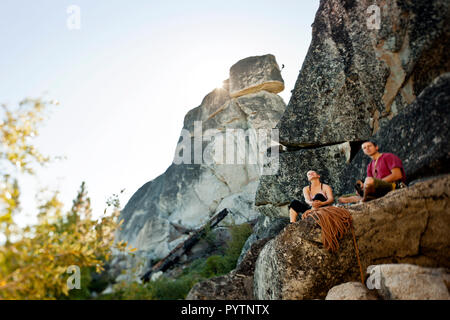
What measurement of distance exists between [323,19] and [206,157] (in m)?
16.4

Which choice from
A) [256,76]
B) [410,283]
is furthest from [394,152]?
[256,76]

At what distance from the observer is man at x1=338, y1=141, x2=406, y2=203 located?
14.6ft

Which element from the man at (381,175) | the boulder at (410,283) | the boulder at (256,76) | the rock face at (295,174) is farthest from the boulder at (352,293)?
the boulder at (256,76)

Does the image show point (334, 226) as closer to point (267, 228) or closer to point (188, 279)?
point (267, 228)

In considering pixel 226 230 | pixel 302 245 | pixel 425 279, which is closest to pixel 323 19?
pixel 302 245

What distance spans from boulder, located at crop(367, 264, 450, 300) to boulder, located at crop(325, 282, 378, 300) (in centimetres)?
17

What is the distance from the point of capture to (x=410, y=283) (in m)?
3.30

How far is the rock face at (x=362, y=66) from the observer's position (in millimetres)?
5727

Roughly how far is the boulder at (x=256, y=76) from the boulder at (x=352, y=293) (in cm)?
1923

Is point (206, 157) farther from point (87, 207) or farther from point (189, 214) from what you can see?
point (87, 207)

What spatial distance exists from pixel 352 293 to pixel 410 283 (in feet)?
1.98

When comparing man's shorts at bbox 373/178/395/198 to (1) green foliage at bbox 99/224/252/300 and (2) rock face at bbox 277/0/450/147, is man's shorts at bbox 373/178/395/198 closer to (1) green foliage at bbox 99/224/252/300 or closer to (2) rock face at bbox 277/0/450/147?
(2) rock face at bbox 277/0/450/147

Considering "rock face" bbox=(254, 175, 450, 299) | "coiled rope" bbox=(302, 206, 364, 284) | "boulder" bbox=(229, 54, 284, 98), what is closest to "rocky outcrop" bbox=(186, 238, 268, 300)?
"rock face" bbox=(254, 175, 450, 299)

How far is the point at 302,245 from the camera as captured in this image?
14.0 ft
